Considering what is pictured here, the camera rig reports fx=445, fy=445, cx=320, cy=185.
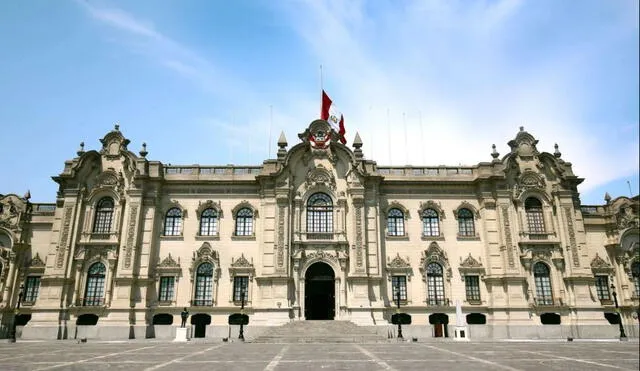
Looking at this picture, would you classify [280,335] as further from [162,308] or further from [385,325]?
[162,308]

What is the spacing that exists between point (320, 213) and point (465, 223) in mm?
11567

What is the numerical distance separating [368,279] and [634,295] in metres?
20.7

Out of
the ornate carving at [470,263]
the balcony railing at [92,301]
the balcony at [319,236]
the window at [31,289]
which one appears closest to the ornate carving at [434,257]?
the ornate carving at [470,263]

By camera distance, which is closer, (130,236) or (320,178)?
(130,236)

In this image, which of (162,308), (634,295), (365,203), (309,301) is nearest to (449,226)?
(365,203)

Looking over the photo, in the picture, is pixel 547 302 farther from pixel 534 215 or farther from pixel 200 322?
pixel 200 322

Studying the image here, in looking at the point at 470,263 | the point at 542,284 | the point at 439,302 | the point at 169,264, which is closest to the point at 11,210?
the point at 169,264

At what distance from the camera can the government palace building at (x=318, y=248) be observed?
105 feet

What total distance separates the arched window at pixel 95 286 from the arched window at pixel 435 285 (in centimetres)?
2412

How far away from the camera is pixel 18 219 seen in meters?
35.2

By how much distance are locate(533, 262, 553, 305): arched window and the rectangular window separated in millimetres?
4289

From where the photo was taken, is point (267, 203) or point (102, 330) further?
point (267, 203)

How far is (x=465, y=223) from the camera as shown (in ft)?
116

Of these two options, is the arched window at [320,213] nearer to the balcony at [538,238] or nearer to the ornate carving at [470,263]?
the ornate carving at [470,263]
